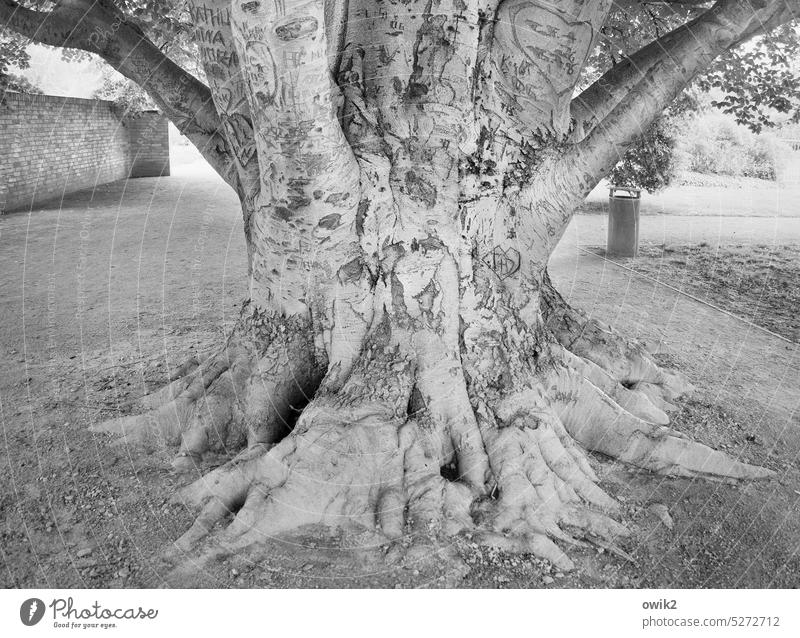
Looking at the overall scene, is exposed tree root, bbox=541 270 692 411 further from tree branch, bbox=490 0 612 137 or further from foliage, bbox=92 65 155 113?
foliage, bbox=92 65 155 113

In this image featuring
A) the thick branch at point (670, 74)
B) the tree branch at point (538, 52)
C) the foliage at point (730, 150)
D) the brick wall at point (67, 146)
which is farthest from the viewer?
the foliage at point (730, 150)

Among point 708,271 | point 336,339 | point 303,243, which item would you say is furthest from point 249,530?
point 708,271

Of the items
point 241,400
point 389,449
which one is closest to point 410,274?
point 389,449

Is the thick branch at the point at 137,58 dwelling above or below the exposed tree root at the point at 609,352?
above

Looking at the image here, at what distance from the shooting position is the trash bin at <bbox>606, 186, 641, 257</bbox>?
9.06 metres

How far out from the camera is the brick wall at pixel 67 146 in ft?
39.1

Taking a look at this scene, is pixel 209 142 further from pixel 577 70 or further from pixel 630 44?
pixel 630 44

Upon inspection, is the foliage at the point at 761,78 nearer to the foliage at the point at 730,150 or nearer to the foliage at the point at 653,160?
the foliage at the point at 653,160

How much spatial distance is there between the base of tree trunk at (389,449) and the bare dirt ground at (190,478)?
101mm

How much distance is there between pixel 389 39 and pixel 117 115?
53.3ft

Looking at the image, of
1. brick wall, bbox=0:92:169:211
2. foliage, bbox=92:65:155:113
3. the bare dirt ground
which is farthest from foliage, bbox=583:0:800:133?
foliage, bbox=92:65:155:113
